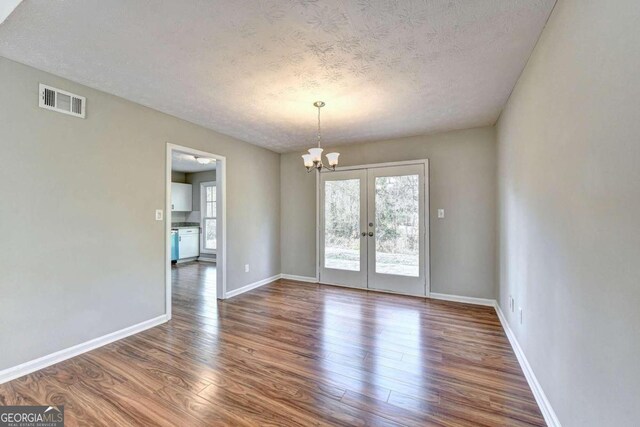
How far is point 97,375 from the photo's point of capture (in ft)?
7.19

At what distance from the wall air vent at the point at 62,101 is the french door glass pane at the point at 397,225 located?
371cm

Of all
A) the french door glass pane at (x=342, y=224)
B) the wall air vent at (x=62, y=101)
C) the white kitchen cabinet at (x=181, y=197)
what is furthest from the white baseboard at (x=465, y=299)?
the white kitchen cabinet at (x=181, y=197)

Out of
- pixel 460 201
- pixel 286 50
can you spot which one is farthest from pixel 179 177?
pixel 460 201

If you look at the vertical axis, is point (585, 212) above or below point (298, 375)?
above

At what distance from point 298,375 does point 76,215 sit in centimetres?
242

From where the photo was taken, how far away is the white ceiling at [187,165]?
5.91m

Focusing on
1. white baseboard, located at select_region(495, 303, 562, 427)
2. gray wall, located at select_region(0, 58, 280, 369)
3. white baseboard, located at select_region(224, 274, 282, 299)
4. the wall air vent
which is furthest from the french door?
the wall air vent

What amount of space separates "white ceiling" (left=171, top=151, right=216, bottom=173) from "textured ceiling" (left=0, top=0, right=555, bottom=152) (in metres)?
2.94

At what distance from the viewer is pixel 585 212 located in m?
1.29

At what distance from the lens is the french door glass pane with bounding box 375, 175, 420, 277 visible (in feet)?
13.9

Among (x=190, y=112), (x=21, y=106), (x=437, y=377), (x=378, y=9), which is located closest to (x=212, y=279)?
(x=190, y=112)

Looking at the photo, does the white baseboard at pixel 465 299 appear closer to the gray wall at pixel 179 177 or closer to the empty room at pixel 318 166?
the empty room at pixel 318 166

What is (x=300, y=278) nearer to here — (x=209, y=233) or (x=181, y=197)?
(x=209, y=233)

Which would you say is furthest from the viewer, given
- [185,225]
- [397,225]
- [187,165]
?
[185,225]
